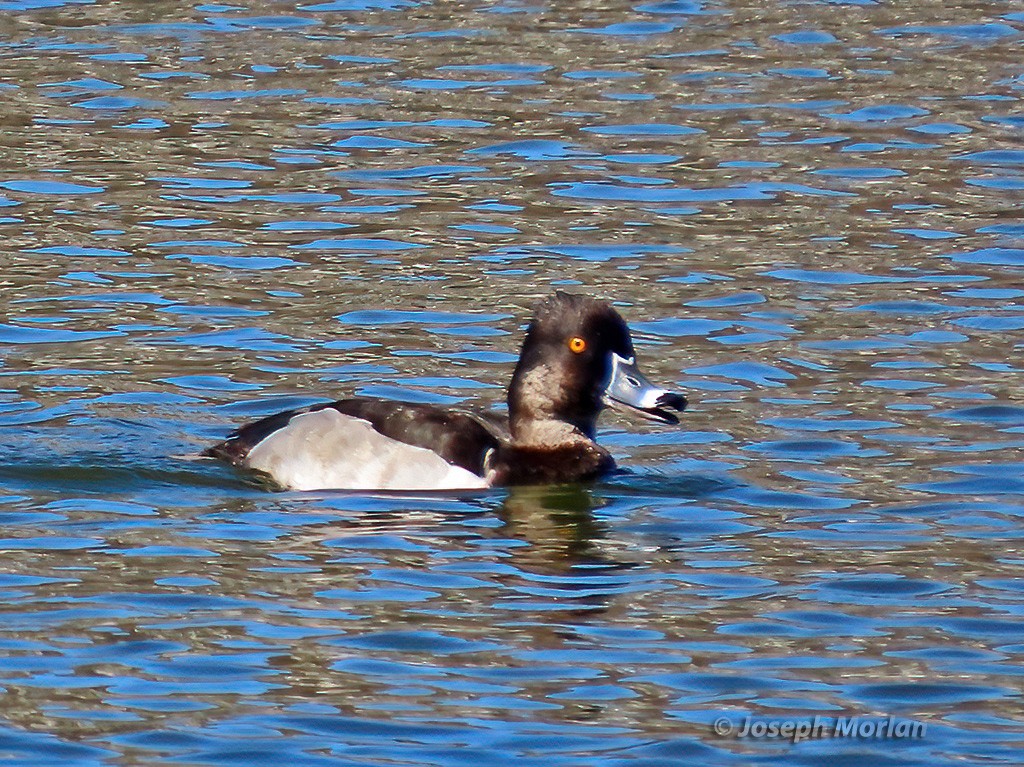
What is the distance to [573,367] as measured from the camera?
34.3 ft

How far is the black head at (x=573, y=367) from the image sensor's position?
10.4m

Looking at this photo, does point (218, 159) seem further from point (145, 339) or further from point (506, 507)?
point (506, 507)

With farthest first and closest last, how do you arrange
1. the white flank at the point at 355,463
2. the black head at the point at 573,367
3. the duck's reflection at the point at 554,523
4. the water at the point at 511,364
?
the black head at the point at 573,367 < the white flank at the point at 355,463 < the duck's reflection at the point at 554,523 < the water at the point at 511,364

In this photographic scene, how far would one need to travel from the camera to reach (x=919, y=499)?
9711 mm

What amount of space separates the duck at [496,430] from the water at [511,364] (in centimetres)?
18

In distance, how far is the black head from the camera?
410 inches

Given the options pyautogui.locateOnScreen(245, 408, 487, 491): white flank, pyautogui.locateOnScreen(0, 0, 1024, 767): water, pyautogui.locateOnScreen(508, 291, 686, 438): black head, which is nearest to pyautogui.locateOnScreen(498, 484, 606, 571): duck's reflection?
pyautogui.locateOnScreen(0, 0, 1024, 767): water

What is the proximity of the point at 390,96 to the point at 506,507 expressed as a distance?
24.4ft

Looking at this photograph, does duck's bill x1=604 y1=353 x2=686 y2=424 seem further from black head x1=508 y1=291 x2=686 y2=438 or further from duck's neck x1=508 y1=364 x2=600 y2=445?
duck's neck x1=508 y1=364 x2=600 y2=445

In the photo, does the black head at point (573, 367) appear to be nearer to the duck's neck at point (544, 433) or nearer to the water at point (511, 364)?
the duck's neck at point (544, 433)

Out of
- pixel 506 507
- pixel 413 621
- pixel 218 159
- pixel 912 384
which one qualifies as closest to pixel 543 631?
pixel 413 621

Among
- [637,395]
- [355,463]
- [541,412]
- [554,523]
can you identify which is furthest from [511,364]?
[554,523]

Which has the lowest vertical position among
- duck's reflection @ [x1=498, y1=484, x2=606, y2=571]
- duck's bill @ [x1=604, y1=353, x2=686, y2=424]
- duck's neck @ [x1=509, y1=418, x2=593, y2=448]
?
duck's reflection @ [x1=498, y1=484, x2=606, y2=571]

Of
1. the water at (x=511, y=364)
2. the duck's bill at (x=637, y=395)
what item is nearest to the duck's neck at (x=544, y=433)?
the duck's bill at (x=637, y=395)
